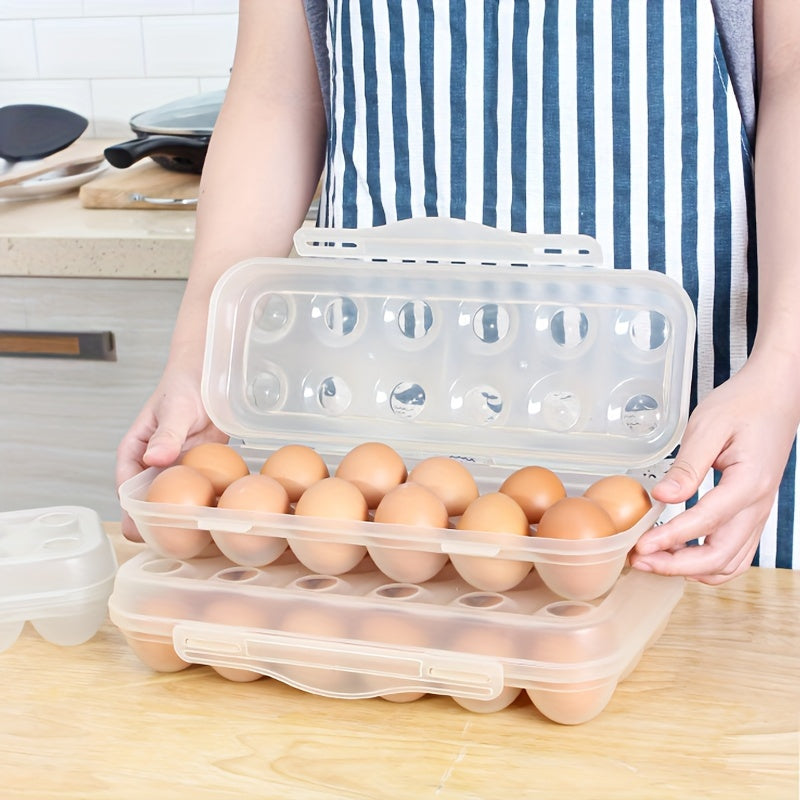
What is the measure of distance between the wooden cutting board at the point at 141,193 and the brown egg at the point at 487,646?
116 cm

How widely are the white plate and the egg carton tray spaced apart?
116 centimetres

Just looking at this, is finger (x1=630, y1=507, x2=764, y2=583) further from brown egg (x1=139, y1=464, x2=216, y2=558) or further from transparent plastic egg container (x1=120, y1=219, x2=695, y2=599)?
brown egg (x1=139, y1=464, x2=216, y2=558)

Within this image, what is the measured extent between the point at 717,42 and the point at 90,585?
720mm

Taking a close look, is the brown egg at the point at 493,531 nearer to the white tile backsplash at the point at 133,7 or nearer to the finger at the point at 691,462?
the finger at the point at 691,462

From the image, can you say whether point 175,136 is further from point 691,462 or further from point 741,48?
point 691,462

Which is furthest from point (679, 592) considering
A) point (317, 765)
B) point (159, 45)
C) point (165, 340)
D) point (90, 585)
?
point (159, 45)

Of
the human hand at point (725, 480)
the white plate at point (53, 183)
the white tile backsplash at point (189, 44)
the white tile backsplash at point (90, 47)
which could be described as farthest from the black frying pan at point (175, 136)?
the human hand at point (725, 480)

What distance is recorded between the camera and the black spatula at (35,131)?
187cm

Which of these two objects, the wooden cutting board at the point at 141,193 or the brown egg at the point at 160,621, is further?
the wooden cutting board at the point at 141,193

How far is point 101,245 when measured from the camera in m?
1.58

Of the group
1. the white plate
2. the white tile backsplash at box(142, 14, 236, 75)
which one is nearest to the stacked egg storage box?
the white plate

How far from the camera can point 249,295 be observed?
100 centimetres

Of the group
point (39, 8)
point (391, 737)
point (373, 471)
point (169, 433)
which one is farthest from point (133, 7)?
point (391, 737)

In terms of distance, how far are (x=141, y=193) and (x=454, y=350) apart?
935 millimetres
